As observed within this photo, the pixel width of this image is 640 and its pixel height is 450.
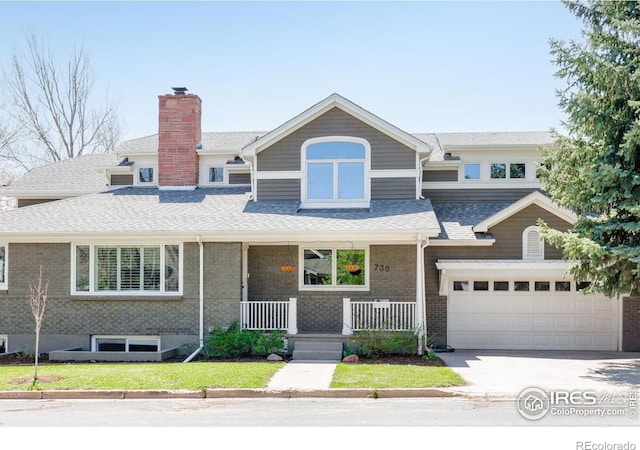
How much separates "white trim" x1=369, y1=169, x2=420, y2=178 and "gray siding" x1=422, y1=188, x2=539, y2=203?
189cm

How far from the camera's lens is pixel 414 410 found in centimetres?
1006

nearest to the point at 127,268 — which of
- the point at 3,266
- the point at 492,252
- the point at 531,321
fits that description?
the point at 3,266

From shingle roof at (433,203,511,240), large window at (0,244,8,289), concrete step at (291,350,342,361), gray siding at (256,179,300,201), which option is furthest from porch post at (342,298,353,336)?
large window at (0,244,8,289)

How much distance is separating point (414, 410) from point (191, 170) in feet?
43.6

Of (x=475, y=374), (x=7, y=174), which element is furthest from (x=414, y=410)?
(x=7, y=174)

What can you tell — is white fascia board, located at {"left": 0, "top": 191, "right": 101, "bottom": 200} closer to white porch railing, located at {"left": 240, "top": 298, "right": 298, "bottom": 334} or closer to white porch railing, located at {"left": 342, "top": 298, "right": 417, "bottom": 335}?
white porch railing, located at {"left": 240, "top": 298, "right": 298, "bottom": 334}

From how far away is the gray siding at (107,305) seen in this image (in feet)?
53.8

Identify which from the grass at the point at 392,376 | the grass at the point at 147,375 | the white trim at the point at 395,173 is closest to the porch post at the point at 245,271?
the grass at the point at 147,375

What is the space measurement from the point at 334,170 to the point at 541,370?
8.20 metres

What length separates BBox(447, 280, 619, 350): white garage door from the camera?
17.7m

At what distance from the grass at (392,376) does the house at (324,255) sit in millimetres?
2427

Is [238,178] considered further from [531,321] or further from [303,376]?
[531,321]

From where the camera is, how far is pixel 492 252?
58.4ft

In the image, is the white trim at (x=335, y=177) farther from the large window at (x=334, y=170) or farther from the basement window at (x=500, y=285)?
the basement window at (x=500, y=285)
